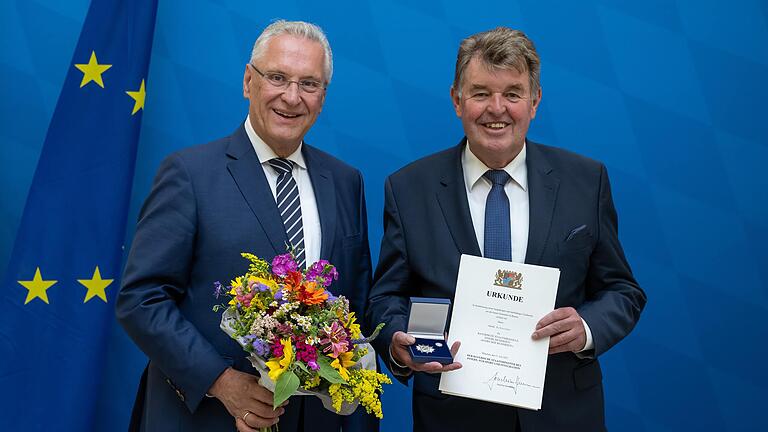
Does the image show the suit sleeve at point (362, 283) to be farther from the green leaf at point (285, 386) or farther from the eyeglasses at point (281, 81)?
the green leaf at point (285, 386)

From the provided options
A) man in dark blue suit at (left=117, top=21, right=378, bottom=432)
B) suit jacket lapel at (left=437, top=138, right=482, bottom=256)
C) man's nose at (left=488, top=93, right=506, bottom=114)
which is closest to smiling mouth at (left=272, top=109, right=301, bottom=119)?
man in dark blue suit at (left=117, top=21, right=378, bottom=432)

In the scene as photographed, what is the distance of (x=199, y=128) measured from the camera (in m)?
4.21

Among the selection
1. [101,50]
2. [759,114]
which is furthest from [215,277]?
[759,114]

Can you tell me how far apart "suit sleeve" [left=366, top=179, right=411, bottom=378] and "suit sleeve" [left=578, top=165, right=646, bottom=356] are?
631 mm

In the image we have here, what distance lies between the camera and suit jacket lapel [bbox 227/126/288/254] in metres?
2.74

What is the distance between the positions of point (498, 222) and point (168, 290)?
114 centimetres

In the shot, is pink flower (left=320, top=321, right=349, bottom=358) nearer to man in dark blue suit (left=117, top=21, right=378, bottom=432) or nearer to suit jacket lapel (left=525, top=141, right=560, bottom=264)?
man in dark blue suit (left=117, top=21, right=378, bottom=432)

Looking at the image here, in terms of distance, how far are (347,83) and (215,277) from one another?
5.74 feet

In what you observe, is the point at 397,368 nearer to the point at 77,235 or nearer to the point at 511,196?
the point at 511,196

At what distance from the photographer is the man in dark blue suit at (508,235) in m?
2.78

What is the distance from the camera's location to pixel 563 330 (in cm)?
260

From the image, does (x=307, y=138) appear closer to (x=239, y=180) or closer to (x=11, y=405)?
(x=239, y=180)

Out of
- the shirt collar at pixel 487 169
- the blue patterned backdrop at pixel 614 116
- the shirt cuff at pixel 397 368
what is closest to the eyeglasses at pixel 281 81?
the shirt collar at pixel 487 169

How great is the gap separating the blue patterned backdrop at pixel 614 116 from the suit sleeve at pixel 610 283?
3.99ft
